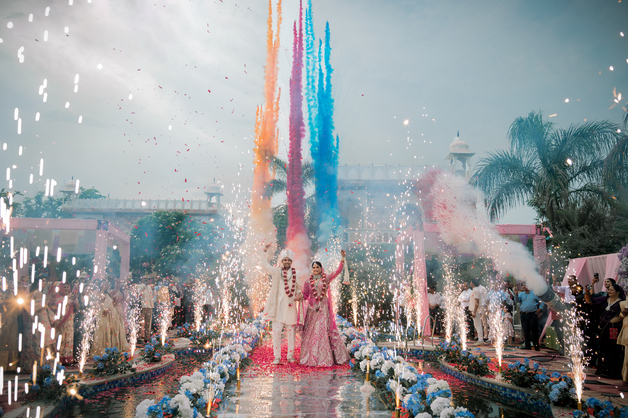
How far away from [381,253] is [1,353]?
18.9 m

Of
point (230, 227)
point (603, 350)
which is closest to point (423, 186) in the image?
point (230, 227)

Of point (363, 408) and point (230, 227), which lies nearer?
point (363, 408)

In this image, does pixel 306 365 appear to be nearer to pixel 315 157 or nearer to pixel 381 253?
pixel 381 253

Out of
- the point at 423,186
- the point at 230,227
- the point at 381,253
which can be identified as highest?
the point at 423,186

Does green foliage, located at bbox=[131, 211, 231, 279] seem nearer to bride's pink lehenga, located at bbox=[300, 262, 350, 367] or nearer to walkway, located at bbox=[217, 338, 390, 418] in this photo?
bride's pink lehenga, located at bbox=[300, 262, 350, 367]

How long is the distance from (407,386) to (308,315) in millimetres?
3319

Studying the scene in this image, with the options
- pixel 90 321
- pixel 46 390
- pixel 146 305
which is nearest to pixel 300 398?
pixel 46 390

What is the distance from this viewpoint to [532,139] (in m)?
18.6

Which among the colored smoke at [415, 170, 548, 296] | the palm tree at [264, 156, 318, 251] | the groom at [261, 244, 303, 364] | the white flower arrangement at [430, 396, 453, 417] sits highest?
the palm tree at [264, 156, 318, 251]

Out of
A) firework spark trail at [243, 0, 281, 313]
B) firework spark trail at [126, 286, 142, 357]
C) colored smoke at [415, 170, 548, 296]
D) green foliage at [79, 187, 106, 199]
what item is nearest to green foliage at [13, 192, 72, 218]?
green foliage at [79, 187, 106, 199]

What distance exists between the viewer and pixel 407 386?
5.27 meters

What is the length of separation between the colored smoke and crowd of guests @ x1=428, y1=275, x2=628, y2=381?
76 cm

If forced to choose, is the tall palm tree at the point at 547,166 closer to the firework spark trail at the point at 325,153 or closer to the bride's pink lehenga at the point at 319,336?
the firework spark trail at the point at 325,153

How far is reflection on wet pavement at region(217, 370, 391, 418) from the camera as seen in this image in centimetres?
501
